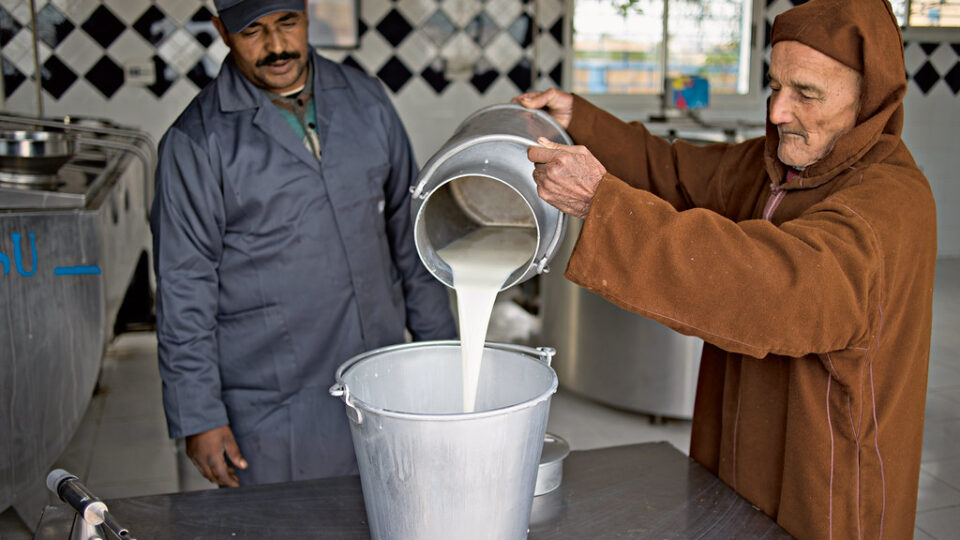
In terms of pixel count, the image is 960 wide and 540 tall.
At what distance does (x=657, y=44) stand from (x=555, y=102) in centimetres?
357

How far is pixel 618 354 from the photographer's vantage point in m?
3.24

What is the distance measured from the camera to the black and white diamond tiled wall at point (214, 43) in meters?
4.04

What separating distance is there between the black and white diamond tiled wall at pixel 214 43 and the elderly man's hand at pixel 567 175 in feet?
11.0

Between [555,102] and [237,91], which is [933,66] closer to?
[555,102]

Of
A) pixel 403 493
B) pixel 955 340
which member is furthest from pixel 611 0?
pixel 403 493

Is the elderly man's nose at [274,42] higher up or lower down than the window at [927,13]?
lower down

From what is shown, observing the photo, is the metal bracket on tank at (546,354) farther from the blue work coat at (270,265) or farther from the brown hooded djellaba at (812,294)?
the blue work coat at (270,265)

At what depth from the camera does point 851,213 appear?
45.4 inches

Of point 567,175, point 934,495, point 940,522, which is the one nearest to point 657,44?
point 934,495

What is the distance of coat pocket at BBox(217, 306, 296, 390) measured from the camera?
5.85 feet

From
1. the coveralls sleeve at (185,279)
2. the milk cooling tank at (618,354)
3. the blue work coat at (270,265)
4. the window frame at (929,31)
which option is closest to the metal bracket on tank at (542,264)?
the blue work coat at (270,265)

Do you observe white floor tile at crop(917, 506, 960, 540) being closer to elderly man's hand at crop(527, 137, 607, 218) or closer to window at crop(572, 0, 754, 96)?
elderly man's hand at crop(527, 137, 607, 218)

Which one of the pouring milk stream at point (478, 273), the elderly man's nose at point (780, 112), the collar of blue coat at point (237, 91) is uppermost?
the collar of blue coat at point (237, 91)

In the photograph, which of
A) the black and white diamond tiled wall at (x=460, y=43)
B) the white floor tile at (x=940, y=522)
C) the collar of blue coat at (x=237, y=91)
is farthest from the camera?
the black and white diamond tiled wall at (x=460, y=43)
